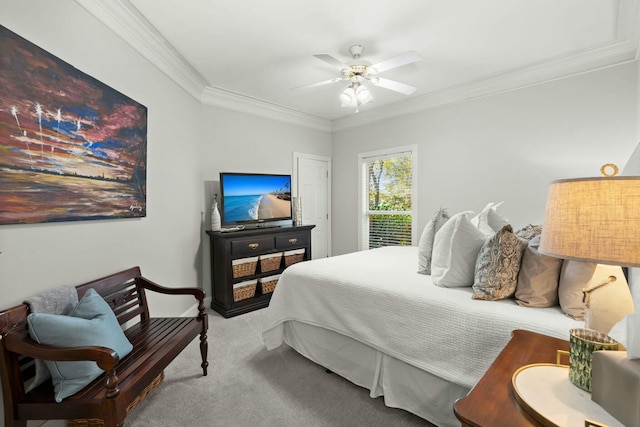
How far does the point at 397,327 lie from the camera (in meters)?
1.82

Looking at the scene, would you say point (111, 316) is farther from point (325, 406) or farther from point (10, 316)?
point (325, 406)

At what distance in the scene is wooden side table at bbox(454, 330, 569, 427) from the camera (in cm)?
79

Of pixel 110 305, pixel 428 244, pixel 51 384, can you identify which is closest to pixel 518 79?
pixel 428 244

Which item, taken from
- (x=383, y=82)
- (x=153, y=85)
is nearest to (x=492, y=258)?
(x=383, y=82)

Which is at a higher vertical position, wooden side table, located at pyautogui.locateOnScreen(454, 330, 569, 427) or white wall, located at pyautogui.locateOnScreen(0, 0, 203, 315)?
white wall, located at pyautogui.locateOnScreen(0, 0, 203, 315)

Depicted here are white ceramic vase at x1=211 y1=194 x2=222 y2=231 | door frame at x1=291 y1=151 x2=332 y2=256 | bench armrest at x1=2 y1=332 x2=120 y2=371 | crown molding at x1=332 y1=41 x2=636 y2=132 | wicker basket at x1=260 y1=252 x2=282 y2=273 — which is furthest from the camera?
door frame at x1=291 y1=151 x2=332 y2=256

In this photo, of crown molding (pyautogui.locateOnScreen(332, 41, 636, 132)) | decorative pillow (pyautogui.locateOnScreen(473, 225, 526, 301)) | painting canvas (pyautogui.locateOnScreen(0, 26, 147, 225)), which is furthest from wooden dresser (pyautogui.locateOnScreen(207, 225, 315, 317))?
decorative pillow (pyautogui.locateOnScreen(473, 225, 526, 301))

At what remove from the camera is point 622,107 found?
2.78 meters

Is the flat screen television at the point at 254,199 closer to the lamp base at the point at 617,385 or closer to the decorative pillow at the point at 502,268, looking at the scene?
the decorative pillow at the point at 502,268

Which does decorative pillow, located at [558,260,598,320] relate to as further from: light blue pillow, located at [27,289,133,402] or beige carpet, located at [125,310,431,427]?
light blue pillow, located at [27,289,133,402]

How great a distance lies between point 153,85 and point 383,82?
207 centimetres

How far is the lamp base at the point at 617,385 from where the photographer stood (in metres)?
0.70

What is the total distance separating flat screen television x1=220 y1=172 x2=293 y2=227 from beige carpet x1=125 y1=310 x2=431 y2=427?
5.49 ft

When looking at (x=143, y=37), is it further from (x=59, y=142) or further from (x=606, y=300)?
(x=606, y=300)
